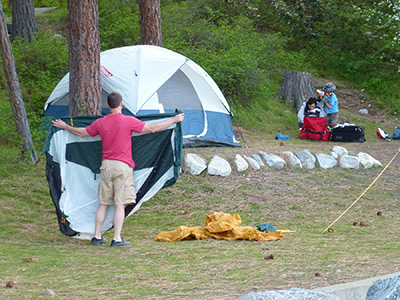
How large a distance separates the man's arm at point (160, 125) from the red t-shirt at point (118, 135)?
6cm

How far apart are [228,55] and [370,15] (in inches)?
250

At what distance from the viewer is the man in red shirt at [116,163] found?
18.6ft

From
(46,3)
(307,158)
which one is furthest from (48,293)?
(46,3)

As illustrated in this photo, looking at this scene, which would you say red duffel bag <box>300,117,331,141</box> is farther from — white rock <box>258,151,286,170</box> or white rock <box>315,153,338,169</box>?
white rock <box>258,151,286,170</box>

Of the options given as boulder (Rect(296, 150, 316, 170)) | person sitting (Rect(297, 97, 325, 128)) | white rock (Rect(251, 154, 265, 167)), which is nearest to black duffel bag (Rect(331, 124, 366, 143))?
person sitting (Rect(297, 97, 325, 128))

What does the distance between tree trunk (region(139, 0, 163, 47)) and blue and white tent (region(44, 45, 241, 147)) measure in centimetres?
94

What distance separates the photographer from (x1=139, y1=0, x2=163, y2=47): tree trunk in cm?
1106

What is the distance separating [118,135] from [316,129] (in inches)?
273

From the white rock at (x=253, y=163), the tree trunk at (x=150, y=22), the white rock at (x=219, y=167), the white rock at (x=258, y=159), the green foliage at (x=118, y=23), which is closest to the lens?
the white rock at (x=219, y=167)

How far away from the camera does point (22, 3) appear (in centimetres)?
1473

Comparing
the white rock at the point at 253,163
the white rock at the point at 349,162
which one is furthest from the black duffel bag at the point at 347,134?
the white rock at the point at 253,163

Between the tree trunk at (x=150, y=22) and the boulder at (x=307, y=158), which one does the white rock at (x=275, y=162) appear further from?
the tree trunk at (x=150, y=22)

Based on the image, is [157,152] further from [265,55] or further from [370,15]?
[370,15]

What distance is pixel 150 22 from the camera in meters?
11.1
